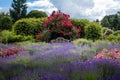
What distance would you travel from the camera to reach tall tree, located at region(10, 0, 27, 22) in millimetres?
44562

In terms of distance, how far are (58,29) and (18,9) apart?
85.9 feet

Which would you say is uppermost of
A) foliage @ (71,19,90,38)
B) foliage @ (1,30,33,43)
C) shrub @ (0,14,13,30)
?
foliage @ (71,19,90,38)

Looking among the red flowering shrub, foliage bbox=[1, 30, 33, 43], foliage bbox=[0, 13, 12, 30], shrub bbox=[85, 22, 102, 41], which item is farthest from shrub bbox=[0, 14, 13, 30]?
shrub bbox=[85, 22, 102, 41]

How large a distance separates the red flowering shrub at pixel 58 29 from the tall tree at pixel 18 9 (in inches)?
949

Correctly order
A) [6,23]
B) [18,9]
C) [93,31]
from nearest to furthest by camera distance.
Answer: [93,31] < [6,23] < [18,9]

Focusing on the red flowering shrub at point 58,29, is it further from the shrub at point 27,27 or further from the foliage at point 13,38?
the shrub at point 27,27

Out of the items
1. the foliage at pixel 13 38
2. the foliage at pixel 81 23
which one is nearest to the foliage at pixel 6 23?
the foliage at pixel 13 38

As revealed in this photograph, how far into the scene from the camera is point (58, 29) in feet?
66.1

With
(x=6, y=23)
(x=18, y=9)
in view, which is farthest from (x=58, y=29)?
(x=18, y=9)

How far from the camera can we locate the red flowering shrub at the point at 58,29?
66.4ft

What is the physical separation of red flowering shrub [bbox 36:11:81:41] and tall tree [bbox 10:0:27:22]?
24096mm

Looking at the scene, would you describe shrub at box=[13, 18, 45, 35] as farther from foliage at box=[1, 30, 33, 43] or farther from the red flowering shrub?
the red flowering shrub

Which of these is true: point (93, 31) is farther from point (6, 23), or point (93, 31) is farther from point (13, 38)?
point (6, 23)

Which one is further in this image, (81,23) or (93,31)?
(81,23)
